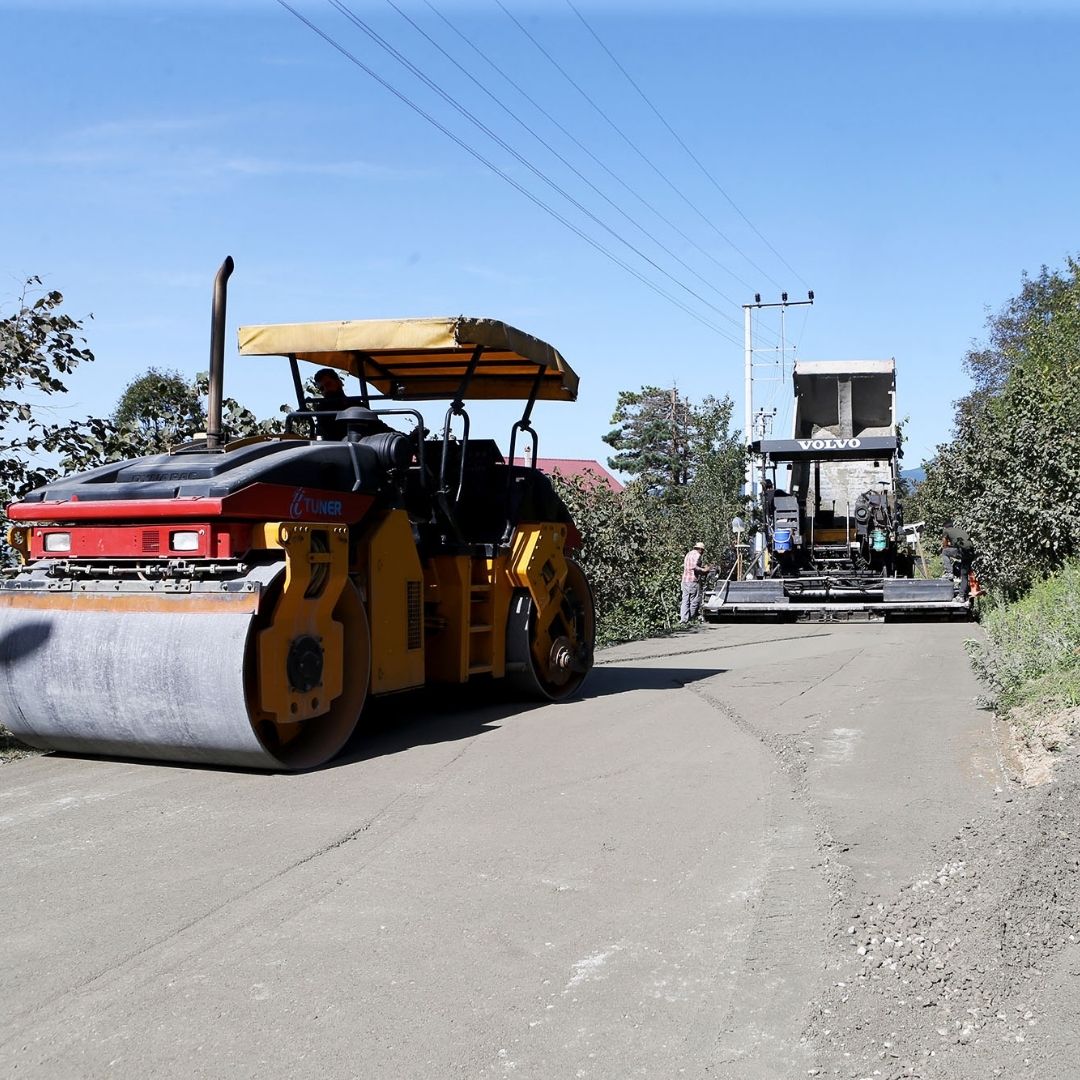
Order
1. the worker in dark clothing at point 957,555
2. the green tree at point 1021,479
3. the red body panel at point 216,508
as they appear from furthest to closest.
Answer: the worker in dark clothing at point 957,555 → the green tree at point 1021,479 → the red body panel at point 216,508

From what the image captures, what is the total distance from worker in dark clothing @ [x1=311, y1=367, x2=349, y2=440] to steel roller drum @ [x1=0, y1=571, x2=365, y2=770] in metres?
2.26

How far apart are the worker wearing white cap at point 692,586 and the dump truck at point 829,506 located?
369mm

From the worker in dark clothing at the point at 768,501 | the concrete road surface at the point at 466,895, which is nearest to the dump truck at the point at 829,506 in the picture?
the worker in dark clothing at the point at 768,501

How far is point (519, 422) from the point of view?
392 inches

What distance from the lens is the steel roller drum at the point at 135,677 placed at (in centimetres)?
642

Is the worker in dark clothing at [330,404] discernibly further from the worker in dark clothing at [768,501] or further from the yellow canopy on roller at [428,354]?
the worker in dark clothing at [768,501]

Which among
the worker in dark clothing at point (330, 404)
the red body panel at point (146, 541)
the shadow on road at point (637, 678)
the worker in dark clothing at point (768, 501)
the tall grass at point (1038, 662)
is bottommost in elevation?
the shadow on road at point (637, 678)

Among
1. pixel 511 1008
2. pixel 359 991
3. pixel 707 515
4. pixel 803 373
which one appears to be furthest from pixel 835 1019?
pixel 707 515

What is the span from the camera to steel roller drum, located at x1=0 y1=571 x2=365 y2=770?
6.42 meters

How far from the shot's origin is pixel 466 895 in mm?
4578

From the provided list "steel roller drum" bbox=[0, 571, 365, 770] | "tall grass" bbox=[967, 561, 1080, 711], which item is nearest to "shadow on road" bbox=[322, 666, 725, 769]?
"steel roller drum" bbox=[0, 571, 365, 770]

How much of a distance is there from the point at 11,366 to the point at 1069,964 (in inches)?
309

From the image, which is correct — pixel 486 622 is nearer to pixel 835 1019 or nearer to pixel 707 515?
pixel 835 1019

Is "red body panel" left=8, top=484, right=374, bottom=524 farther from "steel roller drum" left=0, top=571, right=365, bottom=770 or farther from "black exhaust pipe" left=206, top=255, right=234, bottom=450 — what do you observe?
"black exhaust pipe" left=206, top=255, right=234, bottom=450
